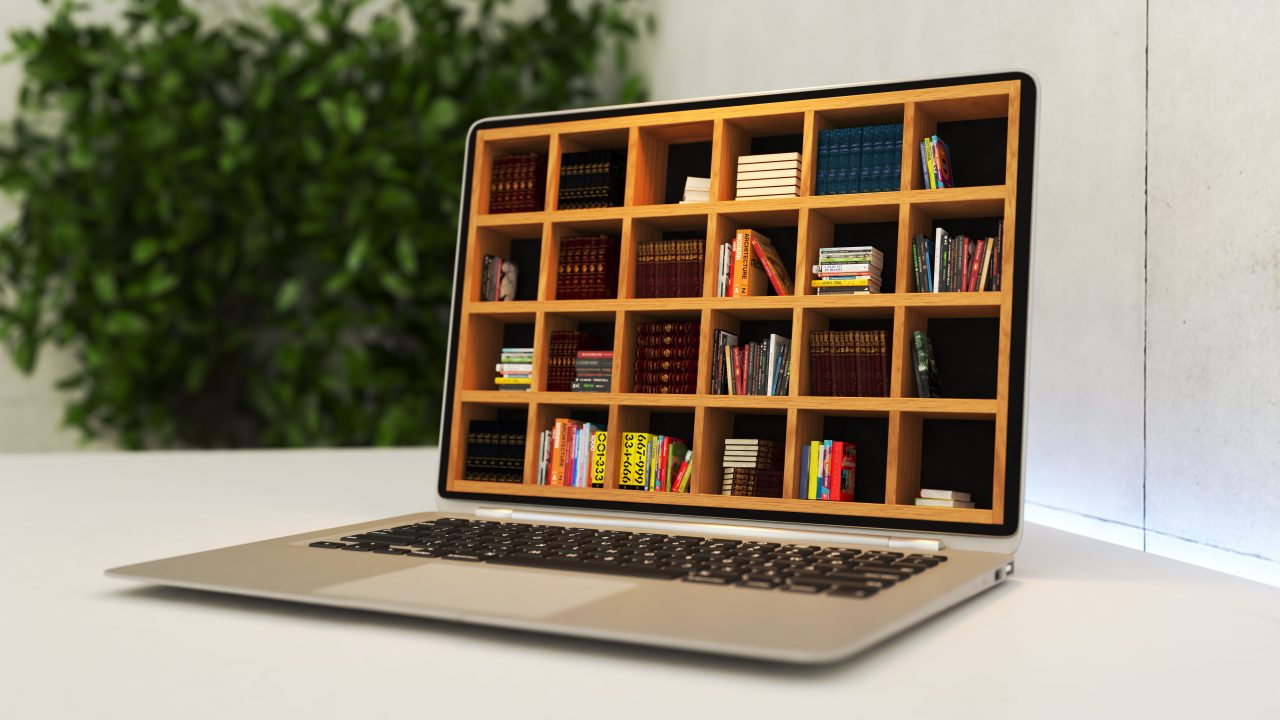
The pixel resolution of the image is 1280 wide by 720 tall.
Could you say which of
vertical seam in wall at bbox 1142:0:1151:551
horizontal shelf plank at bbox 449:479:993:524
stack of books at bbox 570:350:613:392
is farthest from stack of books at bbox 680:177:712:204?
vertical seam in wall at bbox 1142:0:1151:551

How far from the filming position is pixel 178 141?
4.24 m

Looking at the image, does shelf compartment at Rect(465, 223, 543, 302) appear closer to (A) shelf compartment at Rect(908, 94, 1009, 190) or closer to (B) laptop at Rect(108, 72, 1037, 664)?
(B) laptop at Rect(108, 72, 1037, 664)

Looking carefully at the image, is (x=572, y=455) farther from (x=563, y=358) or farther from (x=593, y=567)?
(x=593, y=567)

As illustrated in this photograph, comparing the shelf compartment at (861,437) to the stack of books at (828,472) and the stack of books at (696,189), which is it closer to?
the stack of books at (828,472)

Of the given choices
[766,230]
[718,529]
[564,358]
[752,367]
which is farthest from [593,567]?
[766,230]

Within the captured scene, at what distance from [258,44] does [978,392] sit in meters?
4.05

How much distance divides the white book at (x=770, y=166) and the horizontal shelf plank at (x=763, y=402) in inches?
15.3

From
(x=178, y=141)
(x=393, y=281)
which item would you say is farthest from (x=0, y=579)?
(x=178, y=141)

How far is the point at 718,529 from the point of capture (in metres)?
1.52

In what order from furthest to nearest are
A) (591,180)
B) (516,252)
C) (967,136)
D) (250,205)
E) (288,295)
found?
(250,205), (288,295), (516,252), (591,180), (967,136)

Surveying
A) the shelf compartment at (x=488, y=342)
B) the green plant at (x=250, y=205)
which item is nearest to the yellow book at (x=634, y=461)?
the shelf compartment at (x=488, y=342)

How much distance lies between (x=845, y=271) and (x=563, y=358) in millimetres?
535

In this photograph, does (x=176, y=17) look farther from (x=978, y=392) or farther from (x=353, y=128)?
(x=978, y=392)

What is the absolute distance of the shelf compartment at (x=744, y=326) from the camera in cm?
167
